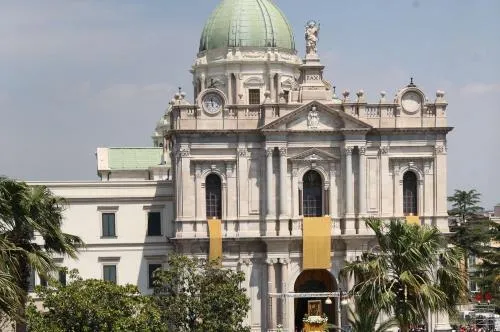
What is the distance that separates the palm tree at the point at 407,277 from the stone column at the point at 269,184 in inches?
1081

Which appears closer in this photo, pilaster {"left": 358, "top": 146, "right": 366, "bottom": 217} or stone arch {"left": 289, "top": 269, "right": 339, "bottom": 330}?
pilaster {"left": 358, "top": 146, "right": 366, "bottom": 217}

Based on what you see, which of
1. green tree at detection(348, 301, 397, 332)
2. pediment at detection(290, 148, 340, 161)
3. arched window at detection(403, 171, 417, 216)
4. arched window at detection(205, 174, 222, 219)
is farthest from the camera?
arched window at detection(403, 171, 417, 216)

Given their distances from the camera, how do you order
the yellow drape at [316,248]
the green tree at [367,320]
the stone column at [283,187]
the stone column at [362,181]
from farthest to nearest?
the stone column at [362,181] → the stone column at [283,187] → the yellow drape at [316,248] → the green tree at [367,320]

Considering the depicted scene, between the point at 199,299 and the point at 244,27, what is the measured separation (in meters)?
28.4

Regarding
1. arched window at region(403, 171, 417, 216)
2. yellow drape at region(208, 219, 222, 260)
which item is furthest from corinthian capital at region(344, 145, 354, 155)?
yellow drape at region(208, 219, 222, 260)

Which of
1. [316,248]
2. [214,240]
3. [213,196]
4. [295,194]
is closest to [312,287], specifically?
[316,248]

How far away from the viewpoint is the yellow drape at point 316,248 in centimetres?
7344

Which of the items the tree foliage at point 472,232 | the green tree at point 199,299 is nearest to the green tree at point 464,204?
the tree foliage at point 472,232

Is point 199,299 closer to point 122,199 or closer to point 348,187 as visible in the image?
point 348,187

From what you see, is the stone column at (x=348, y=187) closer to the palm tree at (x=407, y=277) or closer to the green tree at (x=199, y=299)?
the green tree at (x=199, y=299)

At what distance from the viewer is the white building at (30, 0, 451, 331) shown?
7381 centimetres

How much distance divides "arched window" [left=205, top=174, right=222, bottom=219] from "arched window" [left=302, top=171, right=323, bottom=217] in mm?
5231

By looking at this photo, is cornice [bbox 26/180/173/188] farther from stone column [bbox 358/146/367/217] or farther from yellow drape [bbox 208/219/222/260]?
stone column [bbox 358/146/367/217]

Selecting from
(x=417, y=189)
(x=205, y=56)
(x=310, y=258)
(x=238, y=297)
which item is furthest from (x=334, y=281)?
(x=205, y=56)
